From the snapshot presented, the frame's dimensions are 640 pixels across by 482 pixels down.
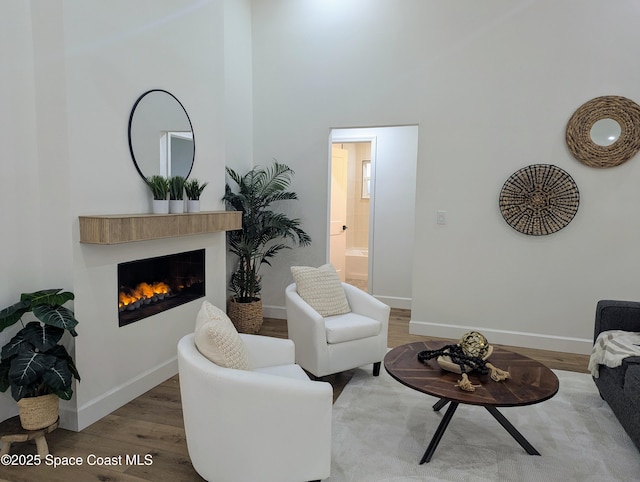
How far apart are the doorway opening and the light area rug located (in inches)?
140

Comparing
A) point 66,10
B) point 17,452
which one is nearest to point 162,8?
point 66,10

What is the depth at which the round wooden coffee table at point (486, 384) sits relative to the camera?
7.22ft

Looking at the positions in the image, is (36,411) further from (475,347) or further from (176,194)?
(475,347)

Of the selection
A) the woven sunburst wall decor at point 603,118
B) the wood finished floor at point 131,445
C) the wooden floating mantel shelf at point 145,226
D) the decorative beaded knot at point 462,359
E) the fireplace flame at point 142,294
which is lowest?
the wood finished floor at point 131,445

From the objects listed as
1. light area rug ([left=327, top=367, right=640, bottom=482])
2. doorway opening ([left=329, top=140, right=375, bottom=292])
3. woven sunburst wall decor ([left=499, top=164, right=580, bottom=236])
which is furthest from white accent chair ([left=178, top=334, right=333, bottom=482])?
doorway opening ([left=329, top=140, right=375, bottom=292])

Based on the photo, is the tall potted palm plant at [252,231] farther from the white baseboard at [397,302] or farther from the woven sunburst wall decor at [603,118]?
the woven sunburst wall decor at [603,118]

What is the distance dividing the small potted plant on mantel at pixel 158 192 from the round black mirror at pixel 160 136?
0.06 m

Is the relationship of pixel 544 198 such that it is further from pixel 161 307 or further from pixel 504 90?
pixel 161 307

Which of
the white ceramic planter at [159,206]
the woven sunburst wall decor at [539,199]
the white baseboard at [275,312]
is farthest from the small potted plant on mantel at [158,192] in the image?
the woven sunburst wall decor at [539,199]

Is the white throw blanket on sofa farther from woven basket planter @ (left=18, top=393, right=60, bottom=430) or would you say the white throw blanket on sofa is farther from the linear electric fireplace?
woven basket planter @ (left=18, top=393, right=60, bottom=430)

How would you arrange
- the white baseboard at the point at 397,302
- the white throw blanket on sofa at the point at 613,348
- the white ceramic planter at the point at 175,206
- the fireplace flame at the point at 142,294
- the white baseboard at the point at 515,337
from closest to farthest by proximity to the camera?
the white throw blanket on sofa at the point at 613,348, the fireplace flame at the point at 142,294, the white ceramic planter at the point at 175,206, the white baseboard at the point at 515,337, the white baseboard at the point at 397,302

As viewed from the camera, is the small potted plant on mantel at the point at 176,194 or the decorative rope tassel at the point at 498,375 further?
the small potted plant on mantel at the point at 176,194

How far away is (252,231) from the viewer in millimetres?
4617

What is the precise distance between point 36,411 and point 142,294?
3.41 feet
